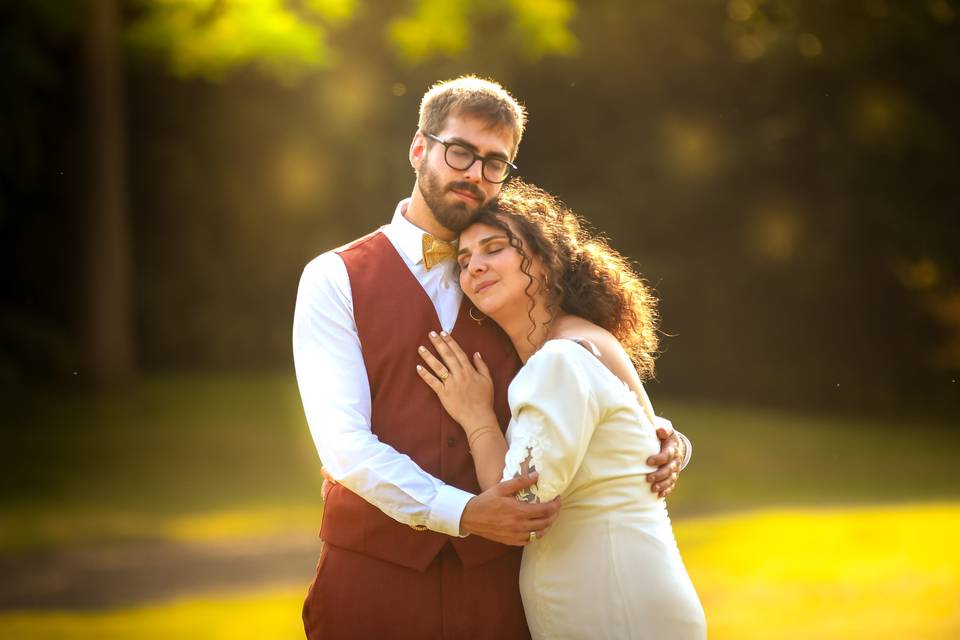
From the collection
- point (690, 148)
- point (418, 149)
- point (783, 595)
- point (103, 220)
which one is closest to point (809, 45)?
point (690, 148)

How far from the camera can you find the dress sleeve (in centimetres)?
239

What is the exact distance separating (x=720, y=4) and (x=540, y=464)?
12.1 meters

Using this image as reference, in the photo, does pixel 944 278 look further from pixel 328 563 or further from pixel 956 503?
pixel 328 563

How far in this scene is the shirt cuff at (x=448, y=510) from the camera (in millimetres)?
2459

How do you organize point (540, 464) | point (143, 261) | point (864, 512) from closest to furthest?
point (540, 464)
point (864, 512)
point (143, 261)

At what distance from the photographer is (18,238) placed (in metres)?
12.9

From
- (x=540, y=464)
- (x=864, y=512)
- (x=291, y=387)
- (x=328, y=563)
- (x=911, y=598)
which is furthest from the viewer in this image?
(x=291, y=387)

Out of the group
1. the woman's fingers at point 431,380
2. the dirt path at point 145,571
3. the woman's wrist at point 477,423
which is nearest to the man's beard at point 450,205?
the woman's fingers at point 431,380

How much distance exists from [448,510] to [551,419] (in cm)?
31

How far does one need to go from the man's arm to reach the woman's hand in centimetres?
16

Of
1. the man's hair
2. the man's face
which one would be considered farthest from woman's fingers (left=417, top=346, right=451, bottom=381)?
the man's hair

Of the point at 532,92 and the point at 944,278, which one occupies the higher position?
the point at 532,92

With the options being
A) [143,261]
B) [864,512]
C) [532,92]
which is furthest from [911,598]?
[143,261]

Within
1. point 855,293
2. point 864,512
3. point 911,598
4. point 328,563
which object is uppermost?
point 855,293
